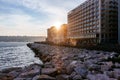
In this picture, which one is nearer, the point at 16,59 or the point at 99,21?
Answer: the point at 16,59

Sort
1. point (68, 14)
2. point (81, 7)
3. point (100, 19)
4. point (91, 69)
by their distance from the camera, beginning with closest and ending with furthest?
point (91, 69) → point (100, 19) → point (81, 7) → point (68, 14)

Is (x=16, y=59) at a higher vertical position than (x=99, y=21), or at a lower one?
lower

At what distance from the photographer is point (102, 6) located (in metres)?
79.8

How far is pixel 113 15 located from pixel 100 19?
20.1 feet

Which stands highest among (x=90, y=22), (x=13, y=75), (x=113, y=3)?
(x=113, y=3)

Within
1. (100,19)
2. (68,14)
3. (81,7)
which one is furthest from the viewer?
(68,14)

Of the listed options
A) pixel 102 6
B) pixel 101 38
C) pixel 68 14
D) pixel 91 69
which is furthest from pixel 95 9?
pixel 91 69

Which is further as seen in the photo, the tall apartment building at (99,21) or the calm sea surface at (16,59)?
the tall apartment building at (99,21)

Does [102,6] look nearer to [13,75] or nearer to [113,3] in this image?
[113,3]

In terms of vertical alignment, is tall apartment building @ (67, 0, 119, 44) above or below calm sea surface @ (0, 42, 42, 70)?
above

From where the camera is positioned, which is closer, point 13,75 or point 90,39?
point 13,75

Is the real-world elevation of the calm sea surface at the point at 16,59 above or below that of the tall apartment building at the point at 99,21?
below

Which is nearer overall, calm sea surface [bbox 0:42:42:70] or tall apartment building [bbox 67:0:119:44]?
calm sea surface [bbox 0:42:42:70]

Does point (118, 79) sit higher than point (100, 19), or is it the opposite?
point (100, 19)
